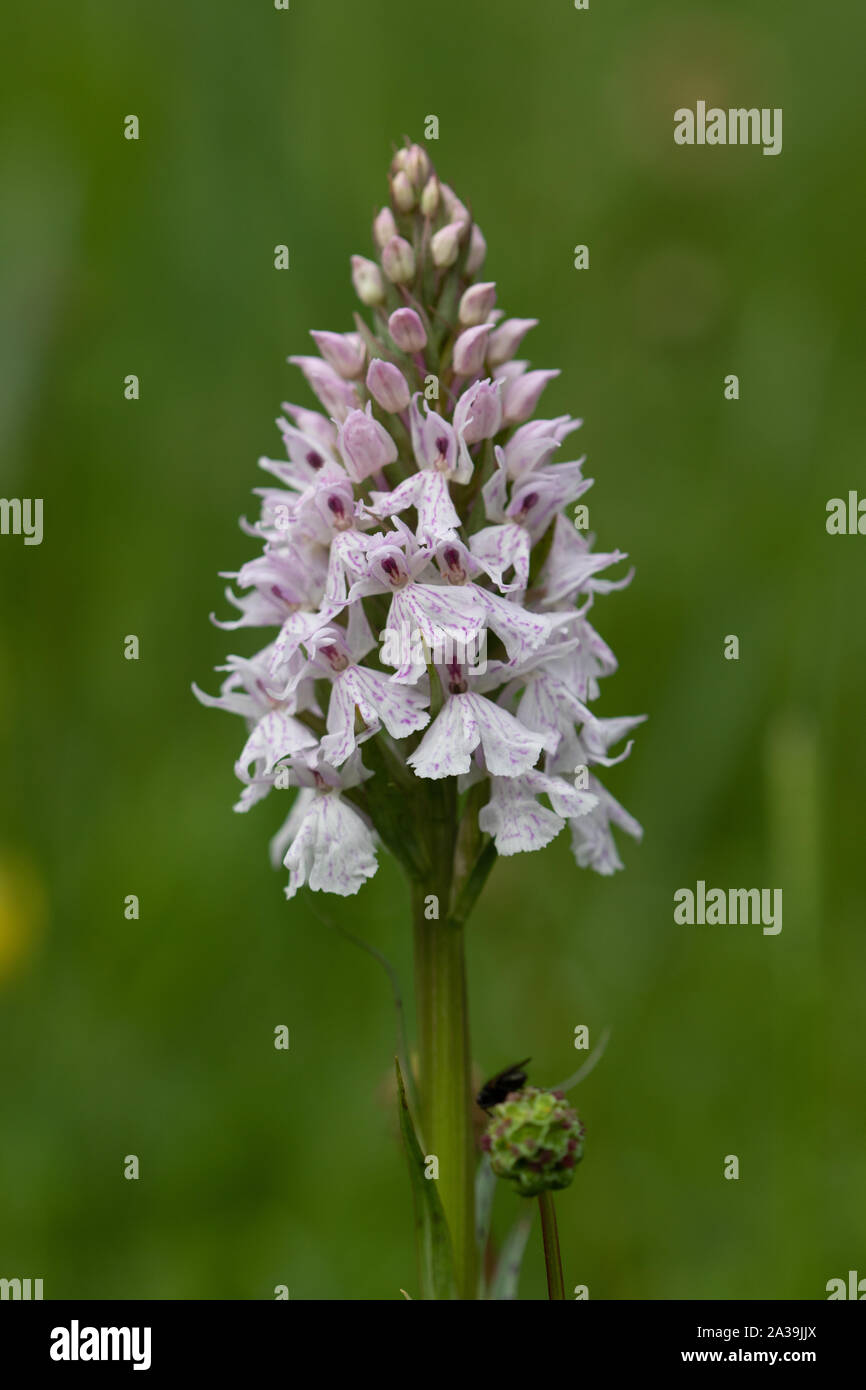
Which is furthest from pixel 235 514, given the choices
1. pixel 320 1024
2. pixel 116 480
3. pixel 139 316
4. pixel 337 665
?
pixel 337 665

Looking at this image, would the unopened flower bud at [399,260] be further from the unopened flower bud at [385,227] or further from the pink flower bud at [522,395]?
the pink flower bud at [522,395]

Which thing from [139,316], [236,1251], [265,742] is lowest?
[236,1251]

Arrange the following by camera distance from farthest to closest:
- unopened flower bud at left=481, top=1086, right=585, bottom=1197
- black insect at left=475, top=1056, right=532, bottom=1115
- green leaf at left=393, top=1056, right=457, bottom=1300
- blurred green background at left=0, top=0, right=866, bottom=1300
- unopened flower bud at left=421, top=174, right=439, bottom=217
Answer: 1. blurred green background at left=0, top=0, right=866, bottom=1300
2. unopened flower bud at left=421, top=174, right=439, bottom=217
3. black insect at left=475, top=1056, right=532, bottom=1115
4. green leaf at left=393, top=1056, right=457, bottom=1300
5. unopened flower bud at left=481, top=1086, right=585, bottom=1197

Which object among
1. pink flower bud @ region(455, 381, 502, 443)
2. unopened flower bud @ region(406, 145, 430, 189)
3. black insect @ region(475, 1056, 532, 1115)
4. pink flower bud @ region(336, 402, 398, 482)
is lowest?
black insect @ region(475, 1056, 532, 1115)

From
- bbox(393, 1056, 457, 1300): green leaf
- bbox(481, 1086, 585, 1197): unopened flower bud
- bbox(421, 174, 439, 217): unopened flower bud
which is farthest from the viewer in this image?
bbox(421, 174, 439, 217): unopened flower bud

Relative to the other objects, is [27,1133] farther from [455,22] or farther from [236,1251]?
[455,22]

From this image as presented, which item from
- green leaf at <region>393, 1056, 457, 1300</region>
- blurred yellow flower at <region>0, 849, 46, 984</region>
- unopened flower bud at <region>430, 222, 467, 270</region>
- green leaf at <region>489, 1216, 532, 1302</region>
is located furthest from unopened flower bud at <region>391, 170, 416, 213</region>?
blurred yellow flower at <region>0, 849, 46, 984</region>

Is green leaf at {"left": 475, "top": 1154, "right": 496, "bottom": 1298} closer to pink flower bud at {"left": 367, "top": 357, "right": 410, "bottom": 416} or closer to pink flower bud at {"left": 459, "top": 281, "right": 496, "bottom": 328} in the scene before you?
pink flower bud at {"left": 367, "top": 357, "right": 410, "bottom": 416}
